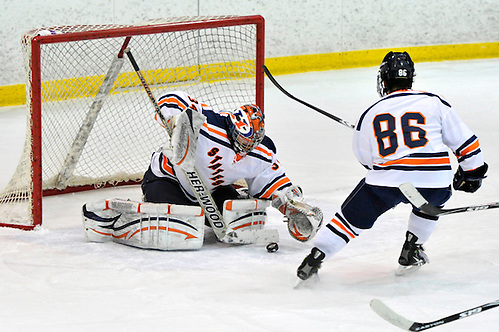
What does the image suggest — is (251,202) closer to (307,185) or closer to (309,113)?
(307,185)

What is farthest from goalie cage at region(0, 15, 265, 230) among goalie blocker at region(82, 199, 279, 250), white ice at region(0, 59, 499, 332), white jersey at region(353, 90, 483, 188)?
white jersey at region(353, 90, 483, 188)

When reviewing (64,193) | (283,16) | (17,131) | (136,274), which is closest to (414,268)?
(136,274)

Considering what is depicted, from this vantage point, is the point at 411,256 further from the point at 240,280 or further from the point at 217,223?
the point at 217,223

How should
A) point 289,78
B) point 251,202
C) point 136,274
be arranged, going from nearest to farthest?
point 136,274 → point 251,202 → point 289,78

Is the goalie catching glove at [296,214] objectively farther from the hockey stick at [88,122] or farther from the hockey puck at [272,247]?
the hockey stick at [88,122]

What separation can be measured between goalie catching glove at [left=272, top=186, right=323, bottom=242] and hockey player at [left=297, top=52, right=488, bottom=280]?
50 cm

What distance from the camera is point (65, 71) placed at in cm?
529

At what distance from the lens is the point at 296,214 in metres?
3.49

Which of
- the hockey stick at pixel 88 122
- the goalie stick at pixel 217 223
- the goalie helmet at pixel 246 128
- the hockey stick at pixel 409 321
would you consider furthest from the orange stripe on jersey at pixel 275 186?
the hockey stick at pixel 409 321

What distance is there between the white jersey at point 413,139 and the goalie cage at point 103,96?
1292mm

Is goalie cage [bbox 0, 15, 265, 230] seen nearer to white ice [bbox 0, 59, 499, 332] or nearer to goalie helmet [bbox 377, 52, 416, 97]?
white ice [bbox 0, 59, 499, 332]

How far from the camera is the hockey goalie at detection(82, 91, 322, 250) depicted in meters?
3.27

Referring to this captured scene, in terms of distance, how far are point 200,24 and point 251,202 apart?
0.92 metres

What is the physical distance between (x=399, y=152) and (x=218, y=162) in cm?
85
